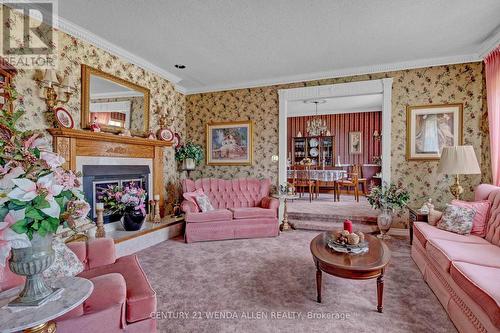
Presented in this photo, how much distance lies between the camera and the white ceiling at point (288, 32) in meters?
2.68

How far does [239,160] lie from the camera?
5.37 meters

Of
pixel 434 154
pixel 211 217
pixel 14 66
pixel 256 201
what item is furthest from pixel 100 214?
pixel 434 154

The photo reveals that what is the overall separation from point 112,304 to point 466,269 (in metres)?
2.50

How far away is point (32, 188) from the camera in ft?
3.38

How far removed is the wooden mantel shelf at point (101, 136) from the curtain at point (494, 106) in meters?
5.05

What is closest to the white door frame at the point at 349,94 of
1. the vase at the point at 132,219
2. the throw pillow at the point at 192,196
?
the throw pillow at the point at 192,196

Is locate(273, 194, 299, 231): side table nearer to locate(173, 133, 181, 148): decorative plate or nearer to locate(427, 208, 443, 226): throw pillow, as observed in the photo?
locate(427, 208, 443, 226): throw pillow

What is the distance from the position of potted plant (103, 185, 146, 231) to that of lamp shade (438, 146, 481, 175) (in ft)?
14.1

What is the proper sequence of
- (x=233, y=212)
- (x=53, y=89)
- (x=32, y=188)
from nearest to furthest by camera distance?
(x=32, y=188), (x=53, y=89), (x=233, y=212)

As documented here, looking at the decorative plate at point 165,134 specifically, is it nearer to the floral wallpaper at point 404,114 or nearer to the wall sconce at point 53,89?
the floral wallpaper at point 404,114

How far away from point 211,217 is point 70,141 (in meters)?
2.21

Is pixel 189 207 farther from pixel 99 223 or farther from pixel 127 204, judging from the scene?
pixel 99 223

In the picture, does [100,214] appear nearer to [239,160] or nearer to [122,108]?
[122,108]

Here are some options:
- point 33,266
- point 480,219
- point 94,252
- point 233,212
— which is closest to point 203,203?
point 233,212
